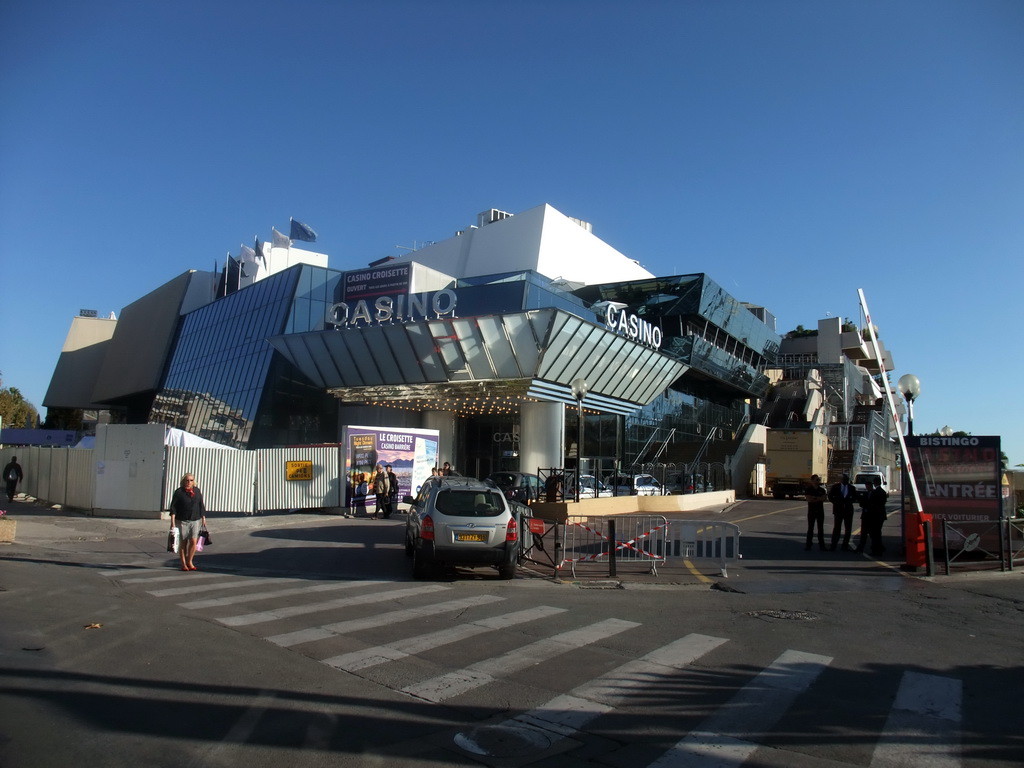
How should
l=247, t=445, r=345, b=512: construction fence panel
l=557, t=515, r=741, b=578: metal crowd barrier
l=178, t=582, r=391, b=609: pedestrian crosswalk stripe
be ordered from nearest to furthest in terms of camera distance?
l=178, t=582, r=391, b=609: pedestrian crosswalk stripe < l=557, t=515, r=741, b=578: metal crowd barrier < l=247, t=445, r=345, b=512: construction fence panel

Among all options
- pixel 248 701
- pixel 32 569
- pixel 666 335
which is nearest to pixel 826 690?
pixel 248 701

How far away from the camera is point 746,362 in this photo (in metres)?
69.6

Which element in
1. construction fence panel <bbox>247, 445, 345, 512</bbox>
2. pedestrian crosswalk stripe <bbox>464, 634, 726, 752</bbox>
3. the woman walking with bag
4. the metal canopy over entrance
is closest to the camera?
pedestrian crosswalk stripe <bbox>464, 634, 726, 752</bbox>

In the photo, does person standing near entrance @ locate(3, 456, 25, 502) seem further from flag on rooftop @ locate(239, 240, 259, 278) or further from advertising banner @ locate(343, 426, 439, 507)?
flag on rooftop @ locate(239, 240, 259, 278)

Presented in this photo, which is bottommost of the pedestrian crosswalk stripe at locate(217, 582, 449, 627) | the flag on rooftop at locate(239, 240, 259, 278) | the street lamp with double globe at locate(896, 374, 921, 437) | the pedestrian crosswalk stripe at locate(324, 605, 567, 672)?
the pedestrian crosswalk stripe at locate(217, 582, 449, 627)

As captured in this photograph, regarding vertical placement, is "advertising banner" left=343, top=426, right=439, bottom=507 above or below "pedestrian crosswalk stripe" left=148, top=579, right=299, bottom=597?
above

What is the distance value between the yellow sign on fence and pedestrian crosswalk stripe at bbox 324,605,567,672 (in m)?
15.6

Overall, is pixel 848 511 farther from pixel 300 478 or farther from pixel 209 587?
pixel 300 478

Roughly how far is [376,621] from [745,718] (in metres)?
5.04

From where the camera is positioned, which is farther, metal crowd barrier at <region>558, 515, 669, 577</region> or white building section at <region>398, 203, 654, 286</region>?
white building section at <region>398, 203, 654, 286</region>

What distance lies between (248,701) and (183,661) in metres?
1.63

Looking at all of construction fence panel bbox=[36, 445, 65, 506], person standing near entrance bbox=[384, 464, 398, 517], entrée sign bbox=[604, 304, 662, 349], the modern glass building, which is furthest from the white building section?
construction fence panel bbox=[36, 445, 65, 506]

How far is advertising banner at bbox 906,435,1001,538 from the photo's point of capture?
15.1m

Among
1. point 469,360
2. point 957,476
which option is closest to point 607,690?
point 957,476
